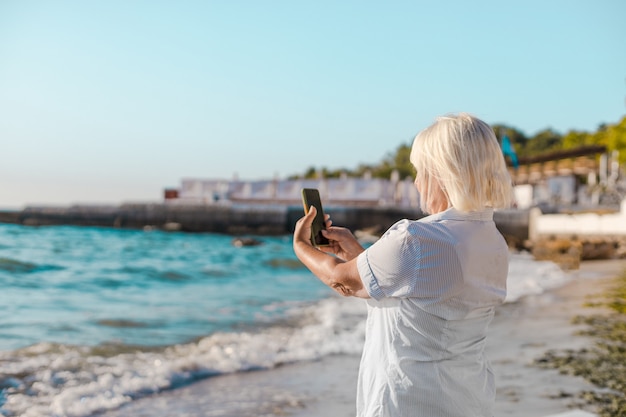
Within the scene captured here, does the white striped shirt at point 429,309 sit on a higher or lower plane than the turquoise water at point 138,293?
higher

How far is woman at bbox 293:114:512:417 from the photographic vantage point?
1780 mm

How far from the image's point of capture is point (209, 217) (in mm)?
35594

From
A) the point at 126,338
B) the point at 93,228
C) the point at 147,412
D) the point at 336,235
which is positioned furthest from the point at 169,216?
the point at 336,235

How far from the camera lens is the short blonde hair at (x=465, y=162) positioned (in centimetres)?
181

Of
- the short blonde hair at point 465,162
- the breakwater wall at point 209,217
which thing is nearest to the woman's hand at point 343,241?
the short blonde hair at point 465,162

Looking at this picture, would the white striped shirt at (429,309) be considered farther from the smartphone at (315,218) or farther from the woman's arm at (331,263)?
the smartphone at (315,218)

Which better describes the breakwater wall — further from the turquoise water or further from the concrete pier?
the turquoise water

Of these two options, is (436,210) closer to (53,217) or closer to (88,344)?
(88,344)

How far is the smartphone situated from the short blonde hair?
0.42 meters

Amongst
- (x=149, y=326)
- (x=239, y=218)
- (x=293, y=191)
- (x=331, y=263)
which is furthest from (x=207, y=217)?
(x=331, y=263)

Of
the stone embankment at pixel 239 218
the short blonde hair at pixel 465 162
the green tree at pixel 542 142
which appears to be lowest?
the stone embankment at pixel 239 218

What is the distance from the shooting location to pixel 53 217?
37.8 meters

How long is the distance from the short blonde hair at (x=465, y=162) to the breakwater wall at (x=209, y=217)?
30.9 meters

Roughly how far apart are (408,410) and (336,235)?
633mm
